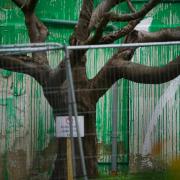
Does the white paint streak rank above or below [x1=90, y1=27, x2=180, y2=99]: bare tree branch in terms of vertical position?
below

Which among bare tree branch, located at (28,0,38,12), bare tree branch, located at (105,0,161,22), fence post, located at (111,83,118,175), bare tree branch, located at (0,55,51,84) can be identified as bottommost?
fence post, located at (111,83,118,175)

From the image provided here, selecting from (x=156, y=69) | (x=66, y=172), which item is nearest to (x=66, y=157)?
(x=66, y=172)

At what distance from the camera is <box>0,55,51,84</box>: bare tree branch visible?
733 cm

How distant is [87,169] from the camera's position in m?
6.97

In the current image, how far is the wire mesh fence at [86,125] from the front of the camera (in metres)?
6.99

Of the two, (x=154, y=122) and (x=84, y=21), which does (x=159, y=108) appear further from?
(x=84, y=21)

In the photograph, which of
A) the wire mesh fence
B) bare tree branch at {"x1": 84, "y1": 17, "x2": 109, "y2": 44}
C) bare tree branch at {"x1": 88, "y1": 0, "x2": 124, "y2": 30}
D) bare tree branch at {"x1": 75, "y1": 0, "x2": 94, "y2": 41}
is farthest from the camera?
bare tree branch at {"x1": 88, "y1": 0, "x2": 124, "y2": 30}

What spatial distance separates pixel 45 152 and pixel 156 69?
190 centimetres

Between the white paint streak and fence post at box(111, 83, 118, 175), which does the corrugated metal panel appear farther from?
fence post at box(111, 83, 118, 175)

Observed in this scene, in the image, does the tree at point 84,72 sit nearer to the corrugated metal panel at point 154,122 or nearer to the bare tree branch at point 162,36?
the bare tree branch at point 162,36

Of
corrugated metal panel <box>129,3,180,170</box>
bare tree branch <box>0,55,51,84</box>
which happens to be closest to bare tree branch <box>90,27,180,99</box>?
corrugated metal panel <box>129,3,180,170</box>

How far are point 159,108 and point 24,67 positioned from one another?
184 centimetres

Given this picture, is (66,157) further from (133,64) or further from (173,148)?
(133,64)

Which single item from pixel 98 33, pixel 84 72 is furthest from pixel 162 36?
pixel 84 72
